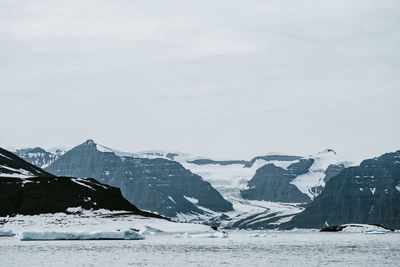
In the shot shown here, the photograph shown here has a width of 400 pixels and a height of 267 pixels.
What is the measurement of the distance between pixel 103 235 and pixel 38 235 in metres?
17.9

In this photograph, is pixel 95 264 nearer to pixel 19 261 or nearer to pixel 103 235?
pixel 19 261

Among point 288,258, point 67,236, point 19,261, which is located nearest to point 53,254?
point 19,261

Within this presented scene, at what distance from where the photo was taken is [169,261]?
114000mm

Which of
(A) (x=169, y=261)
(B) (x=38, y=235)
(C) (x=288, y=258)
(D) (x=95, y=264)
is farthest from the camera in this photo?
(B) (x=38, y=235)

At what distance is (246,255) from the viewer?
131125 millimetres

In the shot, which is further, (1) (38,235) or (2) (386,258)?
(1) (38,235)

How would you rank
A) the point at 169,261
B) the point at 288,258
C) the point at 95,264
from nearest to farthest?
the point at 95,264 → the point at 169,261 → the point at 288,258

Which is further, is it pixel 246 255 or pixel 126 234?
pixel 126 234

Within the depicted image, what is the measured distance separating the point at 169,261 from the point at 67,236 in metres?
86.2

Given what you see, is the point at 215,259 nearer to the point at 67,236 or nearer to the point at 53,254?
the point at 53,254

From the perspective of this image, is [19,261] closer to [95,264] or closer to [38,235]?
[95,264]

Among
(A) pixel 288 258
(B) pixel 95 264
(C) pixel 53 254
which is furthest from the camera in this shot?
(C) pixel 53 254

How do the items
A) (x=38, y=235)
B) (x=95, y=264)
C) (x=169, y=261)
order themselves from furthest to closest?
(x=38, y=235)
(x=169, y=261)
(x=95, y=264)

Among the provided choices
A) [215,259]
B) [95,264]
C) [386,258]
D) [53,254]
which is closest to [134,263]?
[95,264]
